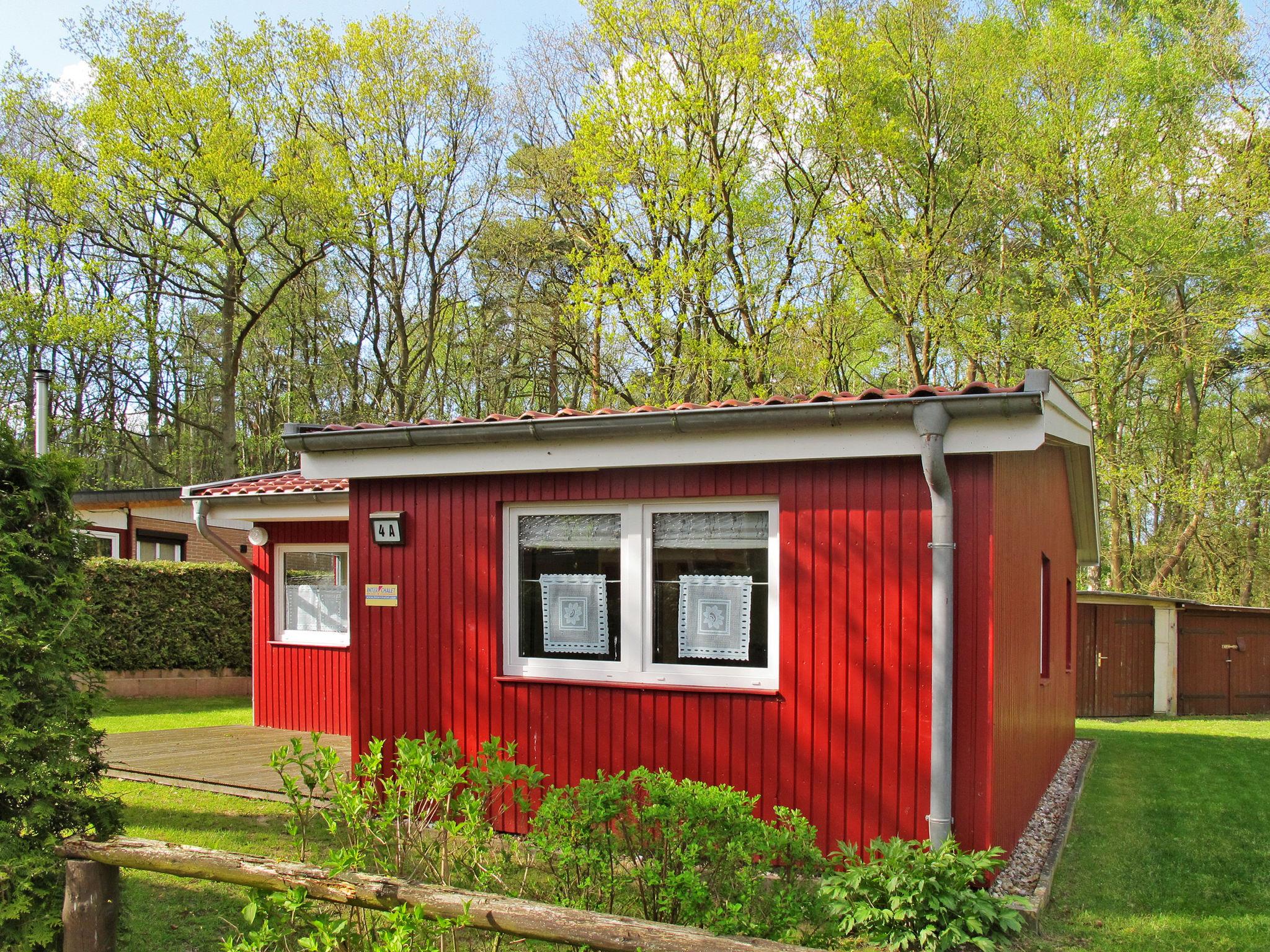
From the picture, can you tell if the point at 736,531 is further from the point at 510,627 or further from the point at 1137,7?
the point at 1137,7

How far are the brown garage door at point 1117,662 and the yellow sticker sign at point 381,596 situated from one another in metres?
14.2

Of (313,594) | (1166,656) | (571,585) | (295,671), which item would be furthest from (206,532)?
(1166,656)

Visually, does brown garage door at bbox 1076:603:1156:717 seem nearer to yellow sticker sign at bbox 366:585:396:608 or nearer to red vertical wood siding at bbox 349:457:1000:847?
red vertical wood siding at bbox 349:457:1000:847

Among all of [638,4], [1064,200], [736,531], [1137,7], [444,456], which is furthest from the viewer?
[1137,7]

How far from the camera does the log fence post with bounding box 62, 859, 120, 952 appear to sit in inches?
152

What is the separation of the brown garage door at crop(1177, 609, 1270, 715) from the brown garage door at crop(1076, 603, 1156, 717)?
0.73 m

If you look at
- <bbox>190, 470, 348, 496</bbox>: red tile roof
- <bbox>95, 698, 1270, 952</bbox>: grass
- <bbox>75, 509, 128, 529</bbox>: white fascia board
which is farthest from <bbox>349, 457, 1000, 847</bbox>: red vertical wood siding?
<bbox>75, 509, 128, 529</bbox>: white fascia board

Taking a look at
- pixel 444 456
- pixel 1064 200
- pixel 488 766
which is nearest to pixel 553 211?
pixel 1064 200

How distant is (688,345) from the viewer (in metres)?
18.0

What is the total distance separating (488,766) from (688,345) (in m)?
14.1

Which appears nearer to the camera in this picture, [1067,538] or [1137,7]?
[1067,538]

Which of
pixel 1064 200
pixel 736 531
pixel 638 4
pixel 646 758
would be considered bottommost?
pixel 646 758

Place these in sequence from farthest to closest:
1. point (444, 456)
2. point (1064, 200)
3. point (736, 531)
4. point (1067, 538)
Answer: point (1064, 200)
point (1067, 538)
point (444, 456)
point (736, 531)

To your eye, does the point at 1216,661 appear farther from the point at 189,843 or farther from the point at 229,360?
the point at 229,360
